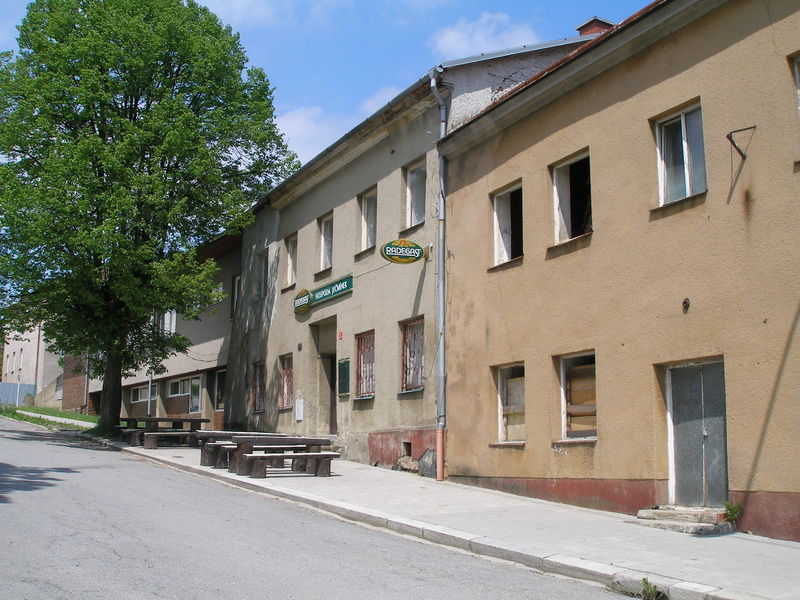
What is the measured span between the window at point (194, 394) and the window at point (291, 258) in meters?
8.93

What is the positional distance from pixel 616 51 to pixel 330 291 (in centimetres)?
985

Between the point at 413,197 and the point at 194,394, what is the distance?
51.9 feet

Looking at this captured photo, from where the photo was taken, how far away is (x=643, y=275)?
11102 millimetres

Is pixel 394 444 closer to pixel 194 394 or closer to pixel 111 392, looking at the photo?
pixel 111 392

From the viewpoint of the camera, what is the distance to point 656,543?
875 cm

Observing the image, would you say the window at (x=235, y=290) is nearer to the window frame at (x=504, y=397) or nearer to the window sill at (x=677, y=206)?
the window frame at (x=504, y=397)

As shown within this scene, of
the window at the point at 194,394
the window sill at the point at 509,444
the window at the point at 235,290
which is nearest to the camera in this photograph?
the window sill at the point at 509,444

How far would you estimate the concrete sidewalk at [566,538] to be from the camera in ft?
23.1

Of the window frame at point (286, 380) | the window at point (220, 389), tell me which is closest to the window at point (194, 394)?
the window at point (220, 389)

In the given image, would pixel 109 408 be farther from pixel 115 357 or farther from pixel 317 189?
pixel 317 189

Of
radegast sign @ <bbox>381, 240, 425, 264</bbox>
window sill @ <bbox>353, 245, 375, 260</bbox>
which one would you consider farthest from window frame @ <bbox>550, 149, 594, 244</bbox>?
window sill @ <bbox>353, 245, 375, 260</bbox>

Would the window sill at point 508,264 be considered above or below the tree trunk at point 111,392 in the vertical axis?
above

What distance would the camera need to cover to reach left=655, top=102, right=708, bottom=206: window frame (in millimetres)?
10617

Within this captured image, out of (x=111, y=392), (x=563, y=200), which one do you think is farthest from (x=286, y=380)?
(x=563, y=200)
